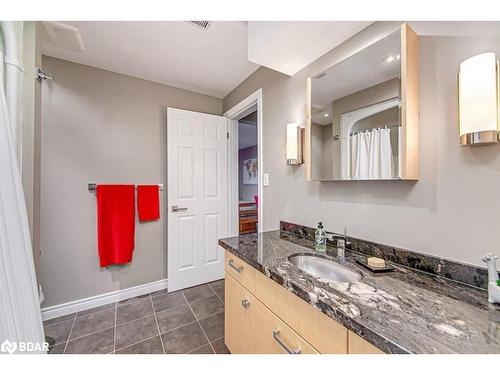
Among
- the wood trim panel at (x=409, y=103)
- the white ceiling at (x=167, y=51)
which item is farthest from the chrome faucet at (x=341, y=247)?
the white ceiling at (x=167, y=51)

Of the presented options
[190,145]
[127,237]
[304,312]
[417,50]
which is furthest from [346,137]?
[127,237]

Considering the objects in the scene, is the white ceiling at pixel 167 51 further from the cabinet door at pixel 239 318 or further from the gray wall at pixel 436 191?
the cabinet door at pixel 239 318

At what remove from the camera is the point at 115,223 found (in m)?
2.03

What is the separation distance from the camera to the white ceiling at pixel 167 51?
1500 millimetres

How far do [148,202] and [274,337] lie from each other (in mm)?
1840

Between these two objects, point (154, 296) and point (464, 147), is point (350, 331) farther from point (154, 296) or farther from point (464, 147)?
point (154, 296)

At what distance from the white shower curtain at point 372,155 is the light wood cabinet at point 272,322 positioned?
2.37 feet

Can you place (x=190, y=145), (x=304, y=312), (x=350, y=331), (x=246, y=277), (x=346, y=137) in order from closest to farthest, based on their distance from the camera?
(x=350, y=331), (x=304, y=312), (x=246, y=277), (x=346, y=137), (x=190, y=145)

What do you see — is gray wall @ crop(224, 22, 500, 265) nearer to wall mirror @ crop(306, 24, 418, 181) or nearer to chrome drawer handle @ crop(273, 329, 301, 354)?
wall mirror @ crop(306, 24, 418, 181)

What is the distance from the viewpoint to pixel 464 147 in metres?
0.81

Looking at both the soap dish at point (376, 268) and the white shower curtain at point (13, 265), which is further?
the soap dish at point (376, 268)

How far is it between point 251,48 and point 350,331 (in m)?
1.58

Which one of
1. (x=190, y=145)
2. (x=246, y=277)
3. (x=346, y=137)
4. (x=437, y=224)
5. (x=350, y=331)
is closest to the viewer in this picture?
(x=350, y=331)
